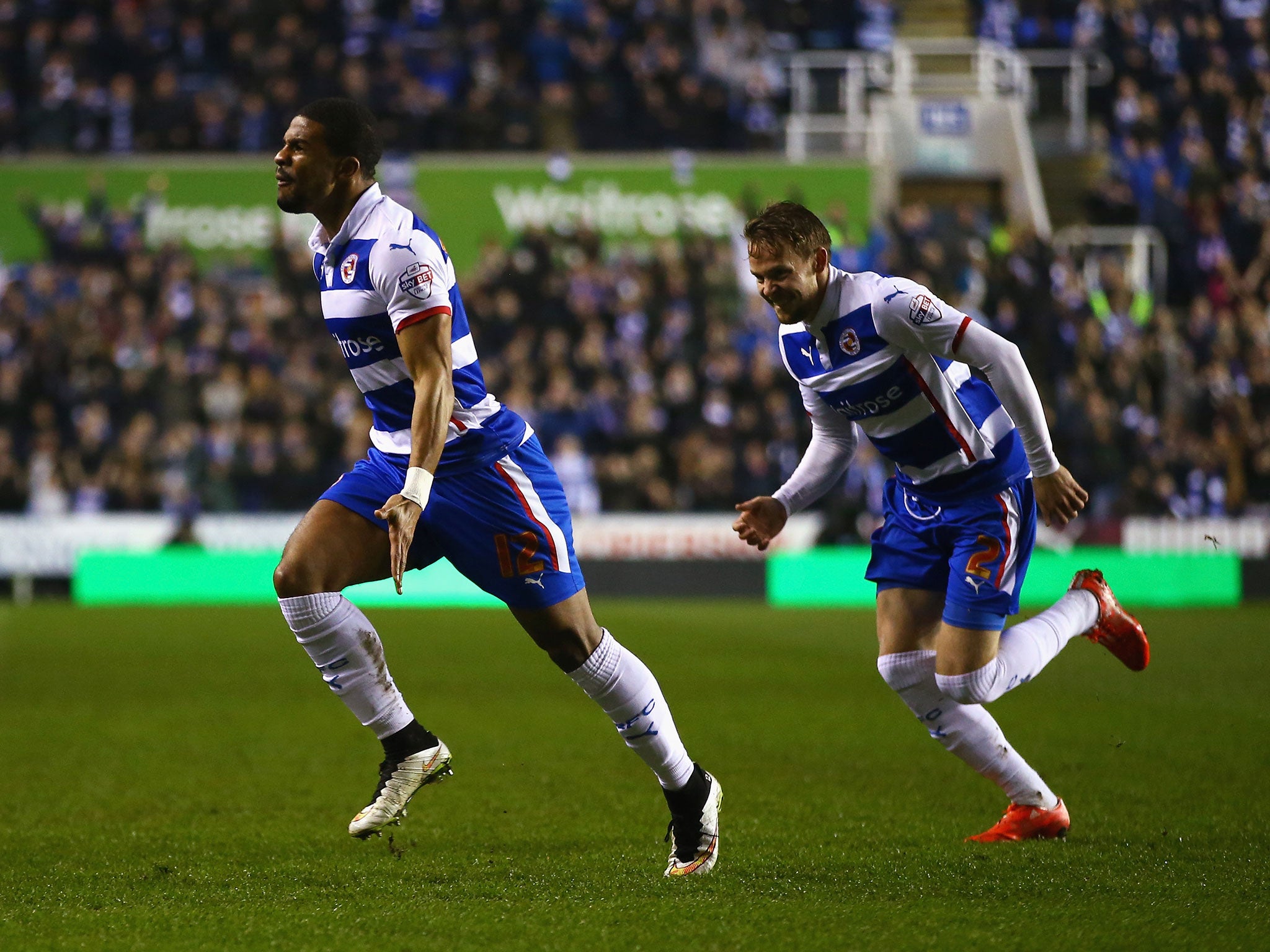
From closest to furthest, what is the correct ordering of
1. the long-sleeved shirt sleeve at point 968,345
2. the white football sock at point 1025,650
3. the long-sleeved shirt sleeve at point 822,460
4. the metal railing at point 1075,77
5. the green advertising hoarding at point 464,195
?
the long-sleeved shirt sleeve at point 968,345 → the white football sock at point 1025,650 → the long-sleeved shirt sleeve at point 822,460 → the green advertising hoarding at point 464,195 → the metal railing at point 1075,77

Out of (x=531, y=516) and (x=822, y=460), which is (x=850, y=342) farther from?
(x=531, y=516)

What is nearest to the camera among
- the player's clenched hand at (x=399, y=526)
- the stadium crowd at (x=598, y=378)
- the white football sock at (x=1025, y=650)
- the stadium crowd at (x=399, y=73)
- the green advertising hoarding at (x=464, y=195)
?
the player's clenched hand at (x=399, y=526)

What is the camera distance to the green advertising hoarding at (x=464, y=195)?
21188mm

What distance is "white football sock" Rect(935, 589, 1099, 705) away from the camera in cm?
533

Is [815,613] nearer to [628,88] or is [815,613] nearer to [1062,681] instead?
[1062,681]

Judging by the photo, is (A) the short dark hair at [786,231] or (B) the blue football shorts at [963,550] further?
(B) the blue football shorts at [963,550]

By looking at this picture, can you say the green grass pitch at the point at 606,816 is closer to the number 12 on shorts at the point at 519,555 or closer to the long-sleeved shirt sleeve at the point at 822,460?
the number 12 on shorts at the point at 519,555

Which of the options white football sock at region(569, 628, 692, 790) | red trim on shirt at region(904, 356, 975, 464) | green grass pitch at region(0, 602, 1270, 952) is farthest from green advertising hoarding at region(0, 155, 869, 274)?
white football sock at region(569, 628, 692, 790)

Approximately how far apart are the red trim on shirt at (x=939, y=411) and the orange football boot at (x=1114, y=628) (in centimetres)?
84

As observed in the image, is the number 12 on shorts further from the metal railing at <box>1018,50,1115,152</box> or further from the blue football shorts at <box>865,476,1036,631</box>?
the metal railing at <box>1018,50,1115,152</box>

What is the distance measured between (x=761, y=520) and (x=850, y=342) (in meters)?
0.75

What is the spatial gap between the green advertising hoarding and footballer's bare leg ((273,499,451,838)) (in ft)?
53.4

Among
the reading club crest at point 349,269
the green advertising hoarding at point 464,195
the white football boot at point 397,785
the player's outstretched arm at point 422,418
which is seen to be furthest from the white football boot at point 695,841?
the green advertising hoarding at point 464,195

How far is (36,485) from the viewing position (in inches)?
723
